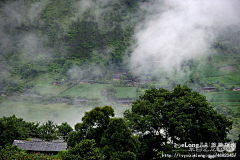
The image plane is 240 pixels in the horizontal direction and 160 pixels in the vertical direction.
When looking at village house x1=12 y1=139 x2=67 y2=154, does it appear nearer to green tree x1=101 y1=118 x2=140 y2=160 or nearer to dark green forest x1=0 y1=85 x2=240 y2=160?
dark green forest x1=0 y1=85 x2=240 y2=160

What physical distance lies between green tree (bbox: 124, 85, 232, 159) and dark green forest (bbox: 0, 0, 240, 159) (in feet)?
0.10

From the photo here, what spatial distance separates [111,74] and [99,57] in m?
2.84

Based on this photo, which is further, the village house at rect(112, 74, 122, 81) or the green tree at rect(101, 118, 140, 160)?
the village house at rect(112, 74, 122, 81)

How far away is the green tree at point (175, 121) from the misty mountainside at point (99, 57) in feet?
23.7

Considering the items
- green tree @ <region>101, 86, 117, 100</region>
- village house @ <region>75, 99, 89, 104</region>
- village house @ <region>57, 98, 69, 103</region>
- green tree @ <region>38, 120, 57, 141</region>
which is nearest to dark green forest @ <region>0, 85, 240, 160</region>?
green tree @ <region>38, 120, 57, 141</region>

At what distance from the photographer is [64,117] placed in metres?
14.3

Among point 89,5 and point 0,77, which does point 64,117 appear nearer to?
point 0,77

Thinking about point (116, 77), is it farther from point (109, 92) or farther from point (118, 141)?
point (118, 141)

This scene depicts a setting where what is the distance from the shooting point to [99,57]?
22.2m

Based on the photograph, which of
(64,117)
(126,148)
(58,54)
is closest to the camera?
(126,148)

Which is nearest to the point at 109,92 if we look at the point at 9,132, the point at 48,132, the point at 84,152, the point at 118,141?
the point at 48,132

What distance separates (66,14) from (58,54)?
467cm

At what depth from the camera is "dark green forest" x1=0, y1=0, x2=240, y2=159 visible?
700 cm

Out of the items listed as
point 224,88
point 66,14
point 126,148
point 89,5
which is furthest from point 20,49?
point 126,148
